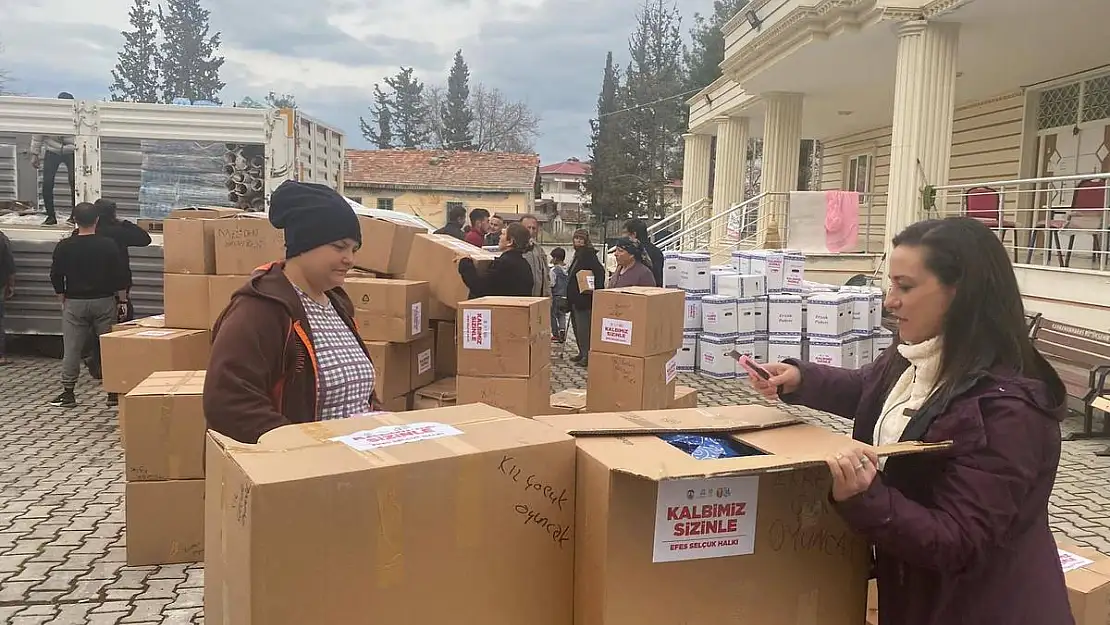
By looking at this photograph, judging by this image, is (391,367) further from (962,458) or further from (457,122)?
(457,122)

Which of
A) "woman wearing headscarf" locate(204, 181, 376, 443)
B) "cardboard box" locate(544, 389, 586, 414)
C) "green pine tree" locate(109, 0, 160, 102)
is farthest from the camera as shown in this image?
"green pine tree" locate(109, 0, 160, 102)

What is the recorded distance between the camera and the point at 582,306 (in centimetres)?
938

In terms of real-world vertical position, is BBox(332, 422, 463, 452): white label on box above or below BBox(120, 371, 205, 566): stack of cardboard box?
above

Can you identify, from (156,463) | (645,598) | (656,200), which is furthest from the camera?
(656,200)

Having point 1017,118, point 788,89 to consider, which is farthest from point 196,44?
point 1017,118

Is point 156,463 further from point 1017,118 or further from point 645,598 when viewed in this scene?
point 1017,118

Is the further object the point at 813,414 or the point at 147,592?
the point at 813,414

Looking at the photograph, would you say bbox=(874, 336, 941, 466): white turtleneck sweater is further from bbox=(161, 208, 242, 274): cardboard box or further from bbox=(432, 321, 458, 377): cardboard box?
bbox=(161, 208, 242, 274): cardboard box

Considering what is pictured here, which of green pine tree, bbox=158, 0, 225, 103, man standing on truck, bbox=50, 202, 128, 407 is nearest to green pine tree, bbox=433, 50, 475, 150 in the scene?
green pine tree, bbox=158, 0, 225, 103

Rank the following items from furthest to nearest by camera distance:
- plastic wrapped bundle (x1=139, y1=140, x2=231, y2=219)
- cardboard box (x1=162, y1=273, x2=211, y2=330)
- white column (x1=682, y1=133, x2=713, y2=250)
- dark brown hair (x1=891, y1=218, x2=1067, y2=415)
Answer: white column (x1=682, y1=133, x2=713, y2=250) → plastic wrapped bundle (x1=139, y1=140, x2=231, y2=219) → cardboard box (x1=162, y1=273, x2=211, y2=330) → dark brown hair (x1=891, y1=218, x2=1067, y2=415)

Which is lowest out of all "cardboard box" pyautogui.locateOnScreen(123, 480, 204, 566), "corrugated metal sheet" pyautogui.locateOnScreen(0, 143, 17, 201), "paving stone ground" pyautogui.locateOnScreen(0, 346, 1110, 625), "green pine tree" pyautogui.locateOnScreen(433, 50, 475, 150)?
"paving stone ground" pyautogui.locateOnScreen(0, 346, 1110, 625)

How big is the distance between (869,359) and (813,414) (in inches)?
108

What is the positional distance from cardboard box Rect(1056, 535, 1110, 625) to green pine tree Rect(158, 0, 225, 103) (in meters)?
57.7

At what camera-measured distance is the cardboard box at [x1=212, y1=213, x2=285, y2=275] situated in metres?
5.96
